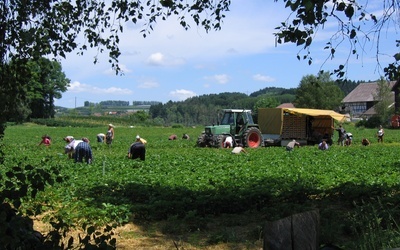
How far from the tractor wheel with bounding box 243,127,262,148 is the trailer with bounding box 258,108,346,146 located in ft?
7.53

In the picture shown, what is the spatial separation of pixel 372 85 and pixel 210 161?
8769cm

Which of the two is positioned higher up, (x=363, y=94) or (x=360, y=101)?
(x=363, y=94)

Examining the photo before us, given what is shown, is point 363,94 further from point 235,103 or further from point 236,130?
point 236,130

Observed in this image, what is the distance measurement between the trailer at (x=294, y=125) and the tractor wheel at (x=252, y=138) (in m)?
2.30

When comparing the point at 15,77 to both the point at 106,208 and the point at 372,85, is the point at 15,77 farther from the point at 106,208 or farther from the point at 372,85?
the point at 372,85

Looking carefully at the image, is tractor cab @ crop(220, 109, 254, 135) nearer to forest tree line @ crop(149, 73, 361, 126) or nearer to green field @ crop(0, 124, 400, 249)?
forest tree line @ crop(149, 73, 361, 126)

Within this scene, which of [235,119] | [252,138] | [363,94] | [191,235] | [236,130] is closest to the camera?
[191,235]

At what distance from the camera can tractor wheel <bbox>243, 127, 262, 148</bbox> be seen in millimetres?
25000

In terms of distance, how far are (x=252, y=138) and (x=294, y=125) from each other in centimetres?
494

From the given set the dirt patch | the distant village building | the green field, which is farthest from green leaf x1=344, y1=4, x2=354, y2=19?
the distant village building

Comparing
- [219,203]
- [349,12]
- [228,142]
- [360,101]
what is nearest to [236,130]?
[228,142]

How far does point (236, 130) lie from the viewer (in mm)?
25609

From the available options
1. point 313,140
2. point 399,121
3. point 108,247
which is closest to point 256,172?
point 108,247

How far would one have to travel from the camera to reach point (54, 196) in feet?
30.7
